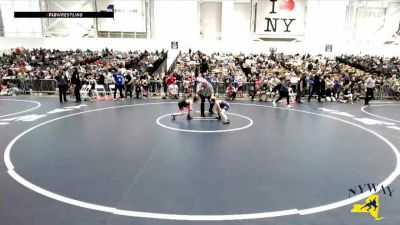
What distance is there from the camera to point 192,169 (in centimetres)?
652

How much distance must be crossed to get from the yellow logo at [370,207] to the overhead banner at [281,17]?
108ft

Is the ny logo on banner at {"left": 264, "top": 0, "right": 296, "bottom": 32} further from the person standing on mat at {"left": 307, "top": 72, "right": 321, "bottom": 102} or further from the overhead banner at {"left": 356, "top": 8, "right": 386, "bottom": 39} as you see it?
the person standing on mat at {"left": 307, "top": 72, "right": 321, "bottom": 102}

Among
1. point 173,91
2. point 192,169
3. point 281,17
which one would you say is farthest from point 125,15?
point 192,169

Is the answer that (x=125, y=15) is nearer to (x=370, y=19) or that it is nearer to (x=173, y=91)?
(x=173, y=91)

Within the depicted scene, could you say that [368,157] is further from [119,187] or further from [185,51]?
[185,51]

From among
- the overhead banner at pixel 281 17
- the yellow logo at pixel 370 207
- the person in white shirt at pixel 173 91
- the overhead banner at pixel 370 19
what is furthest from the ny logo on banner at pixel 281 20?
the yellow logo at pixel 370 207

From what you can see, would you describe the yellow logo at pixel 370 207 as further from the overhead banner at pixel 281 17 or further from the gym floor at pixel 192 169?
the overhead banner at pixel 281 17

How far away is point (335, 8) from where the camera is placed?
32312 mm

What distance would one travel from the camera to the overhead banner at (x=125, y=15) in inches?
1405

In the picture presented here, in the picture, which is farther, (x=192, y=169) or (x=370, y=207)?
(x=192, y=169)

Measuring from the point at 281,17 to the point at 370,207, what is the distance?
33.6 metres

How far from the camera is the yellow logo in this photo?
15.8ft

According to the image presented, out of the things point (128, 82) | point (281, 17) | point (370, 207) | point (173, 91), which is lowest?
point (370, 207)

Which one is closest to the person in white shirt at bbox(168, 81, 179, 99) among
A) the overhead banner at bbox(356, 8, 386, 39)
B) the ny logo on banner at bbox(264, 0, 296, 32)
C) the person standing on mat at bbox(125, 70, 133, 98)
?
the person standing on mat at bbox(125, 70, 133, 98)
